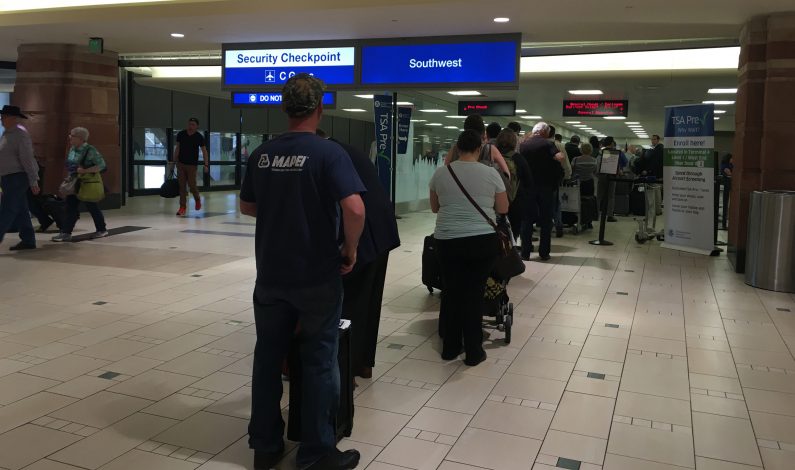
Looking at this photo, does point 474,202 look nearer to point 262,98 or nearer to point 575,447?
A: point 575,447

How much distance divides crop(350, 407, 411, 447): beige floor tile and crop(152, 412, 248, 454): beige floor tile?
0.50m

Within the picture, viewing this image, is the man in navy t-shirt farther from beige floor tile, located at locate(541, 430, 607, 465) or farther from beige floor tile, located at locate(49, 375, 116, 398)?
beige floor tile, located at locate(49, 375, 116, 398)

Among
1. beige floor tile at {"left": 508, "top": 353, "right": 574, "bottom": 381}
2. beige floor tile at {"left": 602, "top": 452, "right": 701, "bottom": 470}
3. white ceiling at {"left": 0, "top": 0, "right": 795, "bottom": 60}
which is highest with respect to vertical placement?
white ceiling at {"left": 0, "top": 0, "right": 795, "bottom": 60}

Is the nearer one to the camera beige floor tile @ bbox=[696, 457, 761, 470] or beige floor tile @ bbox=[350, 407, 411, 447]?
beige floor tile @ bbox=[696, 457, 761, 470]

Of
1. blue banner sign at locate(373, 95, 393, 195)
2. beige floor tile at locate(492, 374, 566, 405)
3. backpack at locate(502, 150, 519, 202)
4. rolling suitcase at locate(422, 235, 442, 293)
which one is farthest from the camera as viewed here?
blue banner sign at locate(373, 95, 393, 195)

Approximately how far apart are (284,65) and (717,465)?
7.59m

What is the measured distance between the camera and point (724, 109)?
1741 centimetres

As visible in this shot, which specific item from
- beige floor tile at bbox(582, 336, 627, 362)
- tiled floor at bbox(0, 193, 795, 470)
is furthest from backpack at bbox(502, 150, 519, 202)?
beige floor tile at bbox(582, 336, 627, 362)

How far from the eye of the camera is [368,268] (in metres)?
3.29

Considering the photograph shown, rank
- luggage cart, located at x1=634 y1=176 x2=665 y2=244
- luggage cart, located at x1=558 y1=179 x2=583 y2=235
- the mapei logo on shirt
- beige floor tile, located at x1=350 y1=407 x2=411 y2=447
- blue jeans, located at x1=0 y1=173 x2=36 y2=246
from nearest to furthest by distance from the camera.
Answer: the mapei logo on shirt, beige floor tile, located at x1=350 y1=407 x2=411 y2=447, blue jeans, located at x1=0 y1=173 x2=36 y2=246, luggage cart, located at x1=634 y1=176 x2=665 y2=244, luggage cart, located at x1=558 y1=179 x2=583 y2=235

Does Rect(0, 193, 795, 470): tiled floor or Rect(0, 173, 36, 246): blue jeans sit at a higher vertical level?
Rect(0, 173, 36, 246): blue jeans

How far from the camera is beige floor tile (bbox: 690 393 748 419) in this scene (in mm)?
3232

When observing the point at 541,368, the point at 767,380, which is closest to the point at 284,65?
the point at 541,368

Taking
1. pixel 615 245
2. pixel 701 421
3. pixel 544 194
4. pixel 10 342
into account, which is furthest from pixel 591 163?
pixel 10 342
